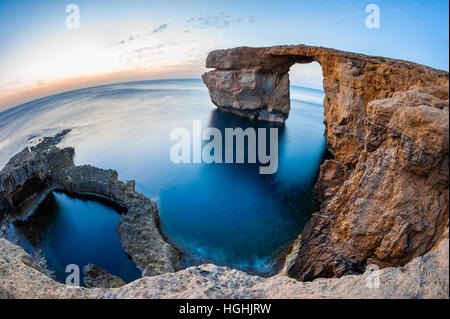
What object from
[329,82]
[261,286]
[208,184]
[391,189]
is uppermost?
[329,82]

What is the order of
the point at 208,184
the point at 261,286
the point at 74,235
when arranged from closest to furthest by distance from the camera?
the point at 261,286 < the point at 74,235 < the point at 208,184

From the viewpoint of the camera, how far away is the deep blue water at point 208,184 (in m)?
12.8

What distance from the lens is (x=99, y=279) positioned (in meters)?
9.63

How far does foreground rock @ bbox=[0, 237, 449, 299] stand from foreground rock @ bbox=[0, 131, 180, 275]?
17.6 ft

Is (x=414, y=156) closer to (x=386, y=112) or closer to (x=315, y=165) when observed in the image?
(x=386, y=112)

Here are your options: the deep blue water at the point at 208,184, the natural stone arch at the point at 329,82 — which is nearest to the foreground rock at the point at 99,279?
the deep blue water at the point at 208,184

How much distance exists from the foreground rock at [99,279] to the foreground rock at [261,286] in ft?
15.8

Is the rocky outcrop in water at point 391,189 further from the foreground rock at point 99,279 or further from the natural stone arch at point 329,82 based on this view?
the foreground rock at point 99,279

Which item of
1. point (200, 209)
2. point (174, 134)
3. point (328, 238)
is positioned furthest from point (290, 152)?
point (328, 238)

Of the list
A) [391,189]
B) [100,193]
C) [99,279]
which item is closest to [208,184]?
[100,193]

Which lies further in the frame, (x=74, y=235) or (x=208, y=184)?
(x=208, y=184)

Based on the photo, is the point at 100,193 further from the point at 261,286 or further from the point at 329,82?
the point at 329,82

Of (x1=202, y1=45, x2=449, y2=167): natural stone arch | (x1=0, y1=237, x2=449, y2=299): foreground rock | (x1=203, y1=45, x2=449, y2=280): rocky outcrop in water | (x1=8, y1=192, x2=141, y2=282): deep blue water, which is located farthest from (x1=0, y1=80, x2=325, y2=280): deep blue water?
(x1=0, y1=237, x2=449, y2=299): foreground rock

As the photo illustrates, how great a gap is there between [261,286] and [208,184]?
1457 centimetres
